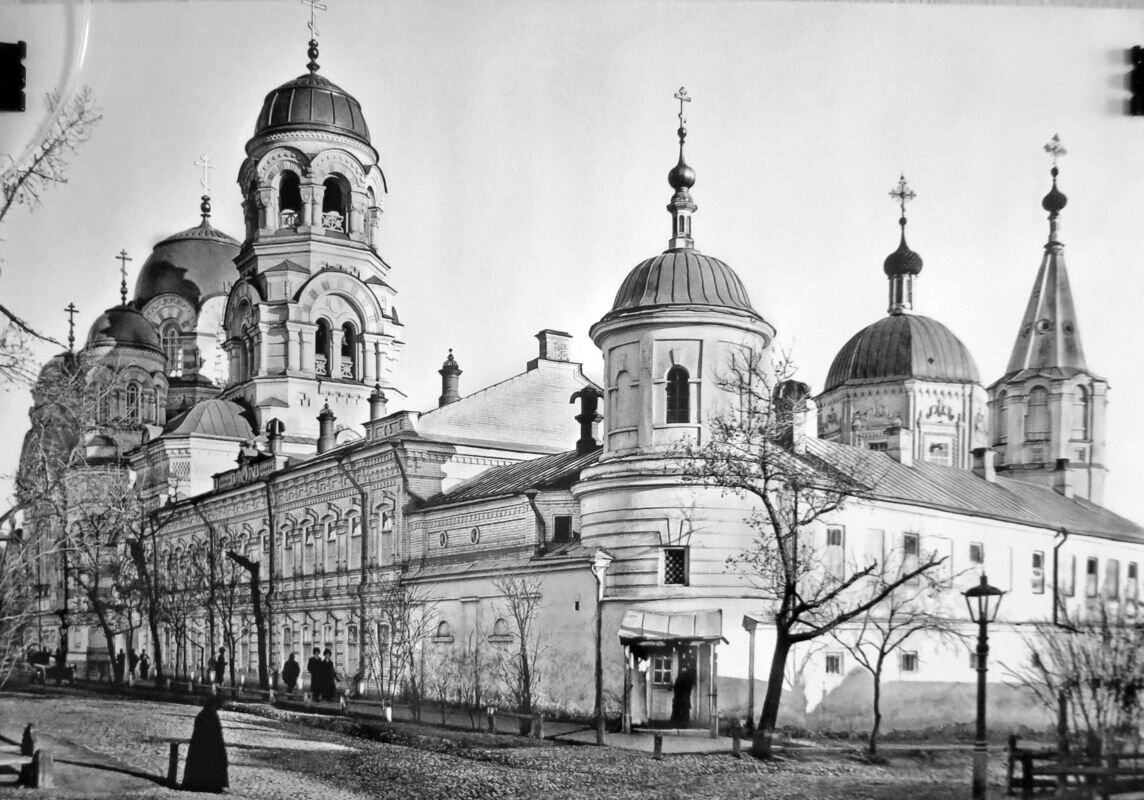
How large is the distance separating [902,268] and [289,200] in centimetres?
279

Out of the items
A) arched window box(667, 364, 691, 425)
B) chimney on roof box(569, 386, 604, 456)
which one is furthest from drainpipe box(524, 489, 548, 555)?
arched window box(667, 364, 691, 425)

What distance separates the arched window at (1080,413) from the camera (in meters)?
4.62

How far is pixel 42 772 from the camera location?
172 inches

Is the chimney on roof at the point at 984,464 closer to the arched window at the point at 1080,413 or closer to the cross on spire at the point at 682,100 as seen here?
the arched window at the point at 1080,413

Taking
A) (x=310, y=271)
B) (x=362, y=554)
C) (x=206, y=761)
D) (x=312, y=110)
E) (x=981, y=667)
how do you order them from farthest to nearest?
(x=310, y=271) < (x=362, y=554) < (x=312, y=110) < (x=206, y=761) < (x=981, y=667)

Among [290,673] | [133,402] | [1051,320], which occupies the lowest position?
[290,673]

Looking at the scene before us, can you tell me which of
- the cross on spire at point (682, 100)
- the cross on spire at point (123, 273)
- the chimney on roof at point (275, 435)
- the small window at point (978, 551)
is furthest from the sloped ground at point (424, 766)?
the cross on spire at point (682, 100)

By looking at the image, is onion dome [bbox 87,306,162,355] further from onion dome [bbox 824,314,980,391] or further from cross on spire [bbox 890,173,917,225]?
cross on spire [bbox 890,173,917,225]

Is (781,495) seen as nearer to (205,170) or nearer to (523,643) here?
(523,643)

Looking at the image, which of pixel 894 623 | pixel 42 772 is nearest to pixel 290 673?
pixel 42 772

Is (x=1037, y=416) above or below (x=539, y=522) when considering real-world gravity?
above

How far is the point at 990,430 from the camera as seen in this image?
4617 millimetres

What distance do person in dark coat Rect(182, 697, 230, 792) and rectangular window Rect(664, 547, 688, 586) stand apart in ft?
6.26

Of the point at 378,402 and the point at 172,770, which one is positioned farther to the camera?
the point at 378,402
